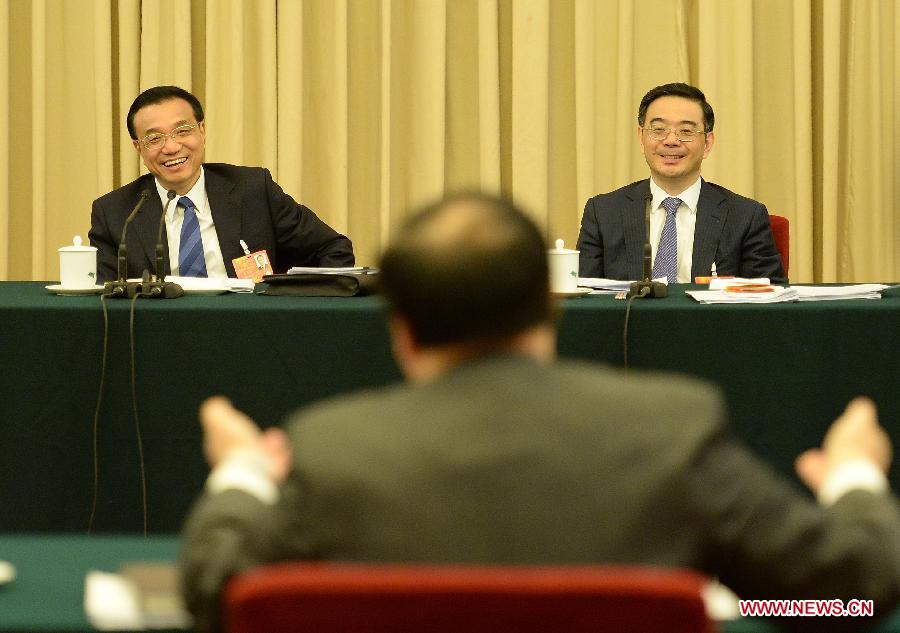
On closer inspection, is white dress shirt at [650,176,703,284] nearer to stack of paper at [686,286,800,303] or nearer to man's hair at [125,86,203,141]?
stack of paper at [686,286,800,303]

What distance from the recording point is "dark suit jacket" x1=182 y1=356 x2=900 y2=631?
0.98 meters

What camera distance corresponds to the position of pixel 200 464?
276 centimetres

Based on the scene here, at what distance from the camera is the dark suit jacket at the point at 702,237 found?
156 inches

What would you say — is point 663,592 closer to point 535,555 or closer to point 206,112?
point 535,555

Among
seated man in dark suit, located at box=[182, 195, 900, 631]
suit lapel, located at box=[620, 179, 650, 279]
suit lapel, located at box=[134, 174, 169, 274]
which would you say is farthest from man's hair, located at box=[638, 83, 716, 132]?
seated man in dark suit, located at box=[182, 195, 900, 631]

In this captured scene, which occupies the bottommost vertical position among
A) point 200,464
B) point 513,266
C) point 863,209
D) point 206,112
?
point 200,464

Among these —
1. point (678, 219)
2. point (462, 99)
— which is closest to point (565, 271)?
point (678, 219)

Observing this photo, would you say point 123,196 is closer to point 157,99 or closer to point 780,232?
point 157,99

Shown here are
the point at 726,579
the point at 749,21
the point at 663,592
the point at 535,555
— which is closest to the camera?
the point at 663,592

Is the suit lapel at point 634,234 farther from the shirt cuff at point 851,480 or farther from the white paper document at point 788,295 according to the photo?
the shirt cuff at point 851,480

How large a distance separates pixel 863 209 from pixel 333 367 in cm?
339

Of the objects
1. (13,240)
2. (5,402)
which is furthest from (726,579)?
(13,240)

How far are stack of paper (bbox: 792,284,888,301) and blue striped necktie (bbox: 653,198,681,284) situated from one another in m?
0.95

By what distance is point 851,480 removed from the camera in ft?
3.78
